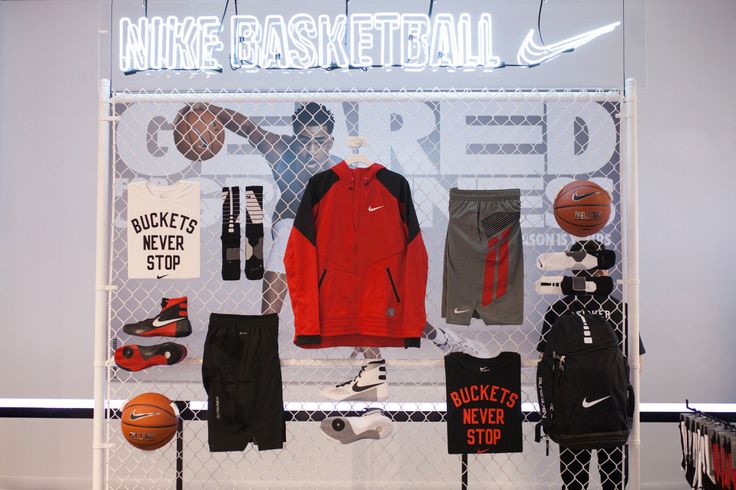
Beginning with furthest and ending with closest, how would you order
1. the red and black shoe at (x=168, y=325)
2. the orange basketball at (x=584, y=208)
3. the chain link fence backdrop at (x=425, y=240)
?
the chain link fence backdrop at (x=425, y=240)
the red and black shoe at (x=168, y=325)
the orange basketball at (x=584, y=208)

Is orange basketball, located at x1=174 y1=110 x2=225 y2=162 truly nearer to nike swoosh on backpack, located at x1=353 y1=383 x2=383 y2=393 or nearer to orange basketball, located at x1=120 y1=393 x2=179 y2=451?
orange basketball, located at x1=120 y1=393 x2=179 y2=451

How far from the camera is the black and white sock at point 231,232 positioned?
2783 millimetres

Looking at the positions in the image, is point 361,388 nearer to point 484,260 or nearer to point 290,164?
point 484,260

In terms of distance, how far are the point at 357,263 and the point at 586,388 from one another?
45.1 inches

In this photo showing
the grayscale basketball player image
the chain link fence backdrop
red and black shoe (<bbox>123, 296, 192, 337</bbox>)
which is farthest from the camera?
the chain link fence backdrop

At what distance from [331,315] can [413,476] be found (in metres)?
1.61

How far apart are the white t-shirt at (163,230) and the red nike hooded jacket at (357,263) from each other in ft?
1.60

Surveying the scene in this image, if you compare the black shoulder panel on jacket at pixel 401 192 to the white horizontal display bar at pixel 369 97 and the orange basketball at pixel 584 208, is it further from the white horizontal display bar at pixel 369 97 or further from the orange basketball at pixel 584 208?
the orange basketball at pixel 584 208

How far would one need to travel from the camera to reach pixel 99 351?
8.96 feet

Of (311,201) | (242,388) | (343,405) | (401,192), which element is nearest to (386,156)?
(401,192)

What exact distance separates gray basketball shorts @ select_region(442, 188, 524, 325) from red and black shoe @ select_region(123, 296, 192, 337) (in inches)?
50.2

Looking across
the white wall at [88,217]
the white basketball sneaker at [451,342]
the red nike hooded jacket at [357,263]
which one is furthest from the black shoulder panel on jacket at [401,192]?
the white wall at [88,217]

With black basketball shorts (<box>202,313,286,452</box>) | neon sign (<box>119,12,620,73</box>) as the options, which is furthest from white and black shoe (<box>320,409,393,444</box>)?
neon sign (<box>119,12,620,73</box>)

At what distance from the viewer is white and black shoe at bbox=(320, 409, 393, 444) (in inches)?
106
